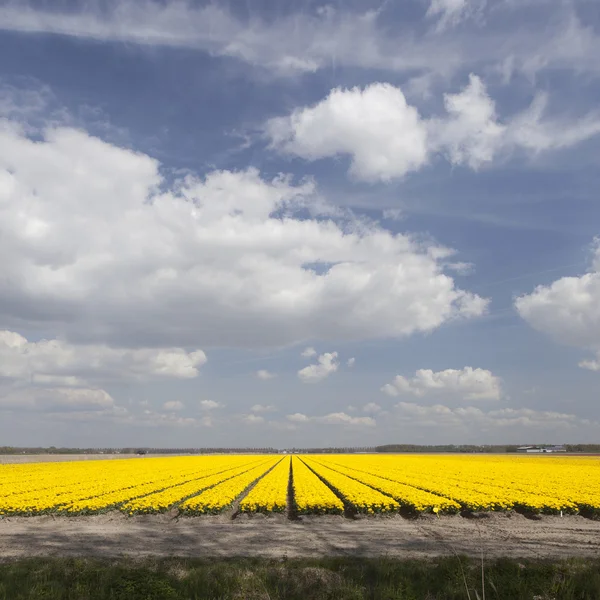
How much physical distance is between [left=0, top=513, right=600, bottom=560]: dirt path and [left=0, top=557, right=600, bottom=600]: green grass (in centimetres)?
268

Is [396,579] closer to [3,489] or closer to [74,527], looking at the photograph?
[74,527]

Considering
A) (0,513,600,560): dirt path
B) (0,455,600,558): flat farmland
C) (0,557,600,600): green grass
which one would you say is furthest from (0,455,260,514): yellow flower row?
(0,557,600,600): green grass

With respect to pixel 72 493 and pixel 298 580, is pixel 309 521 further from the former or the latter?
pixel 72 493

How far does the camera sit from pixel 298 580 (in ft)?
42.2

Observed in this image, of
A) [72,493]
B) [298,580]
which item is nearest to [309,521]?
[298,580]

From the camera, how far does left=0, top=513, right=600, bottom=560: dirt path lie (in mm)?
17219

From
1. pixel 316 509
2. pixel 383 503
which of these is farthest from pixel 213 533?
pixel 383 503

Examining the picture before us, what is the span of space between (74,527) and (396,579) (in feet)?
52.4

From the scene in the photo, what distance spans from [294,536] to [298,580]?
296 inches

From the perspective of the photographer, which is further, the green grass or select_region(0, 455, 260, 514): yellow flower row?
select_region(0, 455, 260, 514): yellow flower row

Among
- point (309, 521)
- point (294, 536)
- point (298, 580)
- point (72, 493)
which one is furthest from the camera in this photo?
point (72, 493)

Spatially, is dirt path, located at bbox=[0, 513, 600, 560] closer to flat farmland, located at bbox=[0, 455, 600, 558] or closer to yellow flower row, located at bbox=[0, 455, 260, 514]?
flat farmland, located at bbox=[0, 455, 600, 558]

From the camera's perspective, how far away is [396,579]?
513 inches

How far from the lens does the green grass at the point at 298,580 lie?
476 inches
